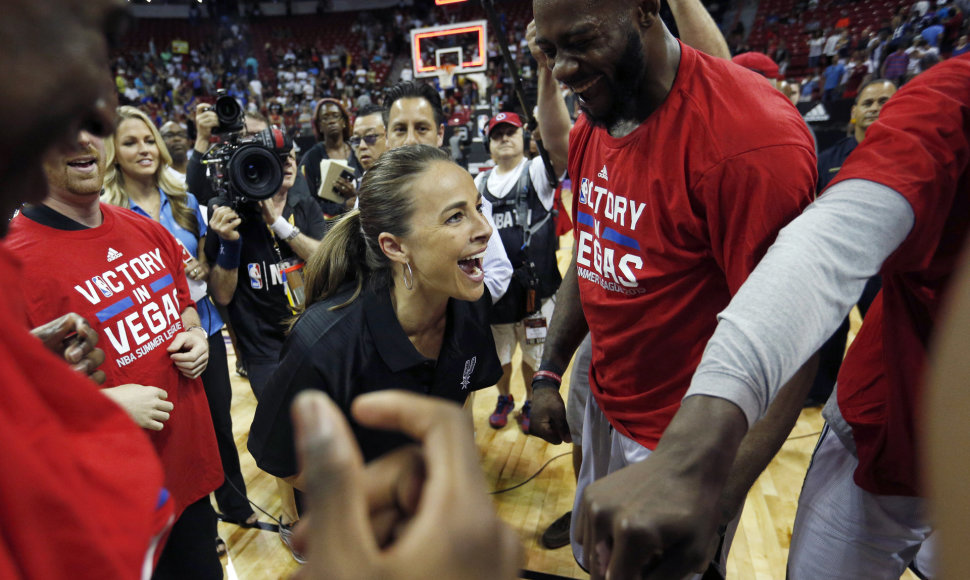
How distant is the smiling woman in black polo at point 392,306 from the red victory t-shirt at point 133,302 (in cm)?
35

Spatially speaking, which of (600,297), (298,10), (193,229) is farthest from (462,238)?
(298,10)

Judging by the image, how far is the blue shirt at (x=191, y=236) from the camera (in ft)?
8.22

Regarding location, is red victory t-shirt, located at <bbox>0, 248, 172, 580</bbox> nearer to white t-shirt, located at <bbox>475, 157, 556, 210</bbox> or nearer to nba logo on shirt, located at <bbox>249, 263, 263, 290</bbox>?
nba logo on shirt, located at <bbox>249, 263, 263, 290</bbox>

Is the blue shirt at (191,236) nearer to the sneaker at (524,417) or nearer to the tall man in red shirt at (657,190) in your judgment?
the tall man in red shirt at (657,190)

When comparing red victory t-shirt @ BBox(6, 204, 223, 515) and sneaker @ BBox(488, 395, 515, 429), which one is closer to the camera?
red victory t-shirt @ BBox(6, 204, 223, 515)

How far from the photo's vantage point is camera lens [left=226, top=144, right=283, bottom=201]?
237 cm

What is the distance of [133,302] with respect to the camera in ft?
5.35

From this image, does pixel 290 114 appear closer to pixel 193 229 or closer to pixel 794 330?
pixel 193 229

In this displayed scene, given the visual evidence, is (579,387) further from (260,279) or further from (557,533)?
(260,279)

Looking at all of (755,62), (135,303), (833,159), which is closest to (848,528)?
(135,303)

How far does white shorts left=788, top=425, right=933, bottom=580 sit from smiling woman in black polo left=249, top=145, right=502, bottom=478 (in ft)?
3.48

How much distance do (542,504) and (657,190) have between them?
83.2 inches

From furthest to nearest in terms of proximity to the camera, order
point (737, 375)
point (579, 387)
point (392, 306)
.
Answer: point (579, 387), point (392, 306), point (737, 375)

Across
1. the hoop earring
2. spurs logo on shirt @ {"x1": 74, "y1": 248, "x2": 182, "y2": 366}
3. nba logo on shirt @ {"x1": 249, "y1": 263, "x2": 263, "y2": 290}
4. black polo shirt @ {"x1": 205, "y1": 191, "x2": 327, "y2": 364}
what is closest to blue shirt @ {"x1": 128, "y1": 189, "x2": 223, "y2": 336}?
black polo shirt @ {"x1": 205, "y1": 191, "x2": 327, "y2": 364}
